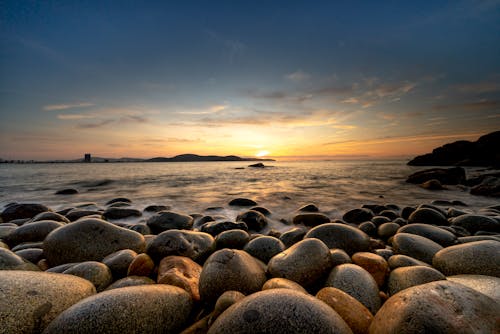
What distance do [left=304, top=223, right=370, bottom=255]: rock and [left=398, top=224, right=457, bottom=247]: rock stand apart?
44.2 inches

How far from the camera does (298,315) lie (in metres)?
1.49

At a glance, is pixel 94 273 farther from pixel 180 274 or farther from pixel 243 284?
pixel 243 284

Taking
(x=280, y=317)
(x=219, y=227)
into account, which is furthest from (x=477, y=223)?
(x=280, y=317)

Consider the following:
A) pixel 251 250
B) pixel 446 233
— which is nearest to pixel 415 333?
pixel 251 250

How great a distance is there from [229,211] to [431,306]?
7343 millimetres

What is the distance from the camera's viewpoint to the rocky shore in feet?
5.14

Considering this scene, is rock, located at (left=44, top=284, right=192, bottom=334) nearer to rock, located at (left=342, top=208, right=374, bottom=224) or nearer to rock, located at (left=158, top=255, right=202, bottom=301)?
rock, located at (left=158, top=255, right=202, bottom=301)

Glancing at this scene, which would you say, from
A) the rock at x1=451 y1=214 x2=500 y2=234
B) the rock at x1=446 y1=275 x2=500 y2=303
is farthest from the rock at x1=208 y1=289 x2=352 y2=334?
the rock at x1=451 y1=214 x2=500 y2=234

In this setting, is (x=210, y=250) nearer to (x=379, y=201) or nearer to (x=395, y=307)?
(x=395, y=307)

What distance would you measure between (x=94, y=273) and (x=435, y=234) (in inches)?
214

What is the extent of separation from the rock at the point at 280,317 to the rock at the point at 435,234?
3658 mm

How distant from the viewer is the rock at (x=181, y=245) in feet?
10.8

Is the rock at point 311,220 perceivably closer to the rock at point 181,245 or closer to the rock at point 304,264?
the rock at point 181,245

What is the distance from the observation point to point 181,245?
3.43 meters
